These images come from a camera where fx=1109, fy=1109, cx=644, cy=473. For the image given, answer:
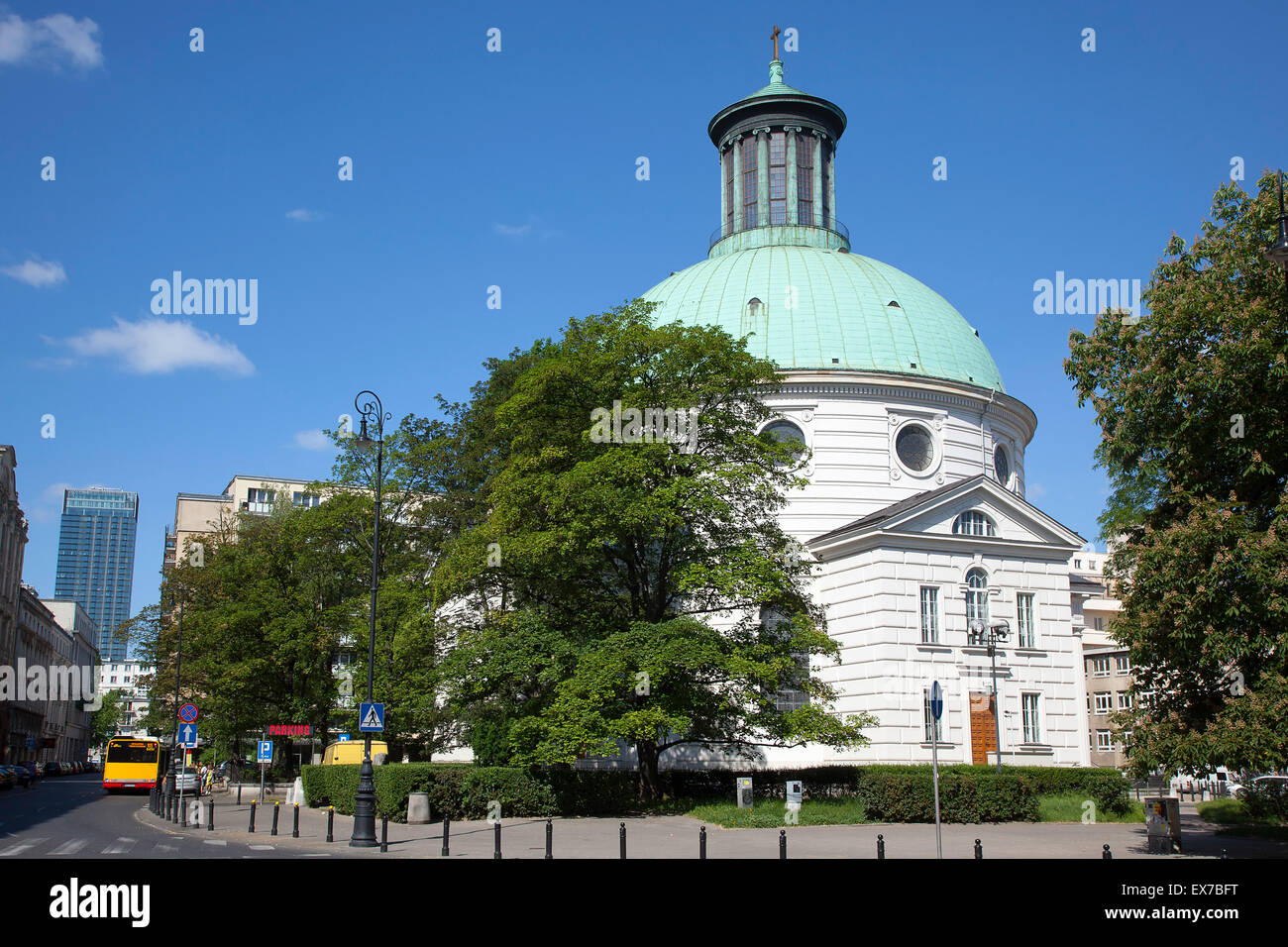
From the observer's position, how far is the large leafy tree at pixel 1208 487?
19.1 meters

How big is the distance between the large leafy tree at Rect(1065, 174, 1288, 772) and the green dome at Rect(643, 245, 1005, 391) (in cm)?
2532

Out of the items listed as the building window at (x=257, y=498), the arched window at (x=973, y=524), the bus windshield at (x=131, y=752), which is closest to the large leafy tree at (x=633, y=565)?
the arched window at (x=973, y=524)

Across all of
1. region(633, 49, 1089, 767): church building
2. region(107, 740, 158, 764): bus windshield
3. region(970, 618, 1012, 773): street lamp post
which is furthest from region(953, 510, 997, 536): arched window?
region(107, 740, 158, 764): bus windshield

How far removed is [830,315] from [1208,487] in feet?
94.2

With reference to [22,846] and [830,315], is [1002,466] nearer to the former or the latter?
[830,315]

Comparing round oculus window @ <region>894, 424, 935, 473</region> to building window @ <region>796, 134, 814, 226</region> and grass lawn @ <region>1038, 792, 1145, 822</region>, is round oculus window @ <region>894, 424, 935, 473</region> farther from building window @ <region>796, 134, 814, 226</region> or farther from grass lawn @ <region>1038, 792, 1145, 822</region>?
grass lawn @ <region>1038, 792, 1145, 822</region>

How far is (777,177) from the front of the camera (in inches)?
2270

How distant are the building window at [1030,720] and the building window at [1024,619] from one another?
2085mm

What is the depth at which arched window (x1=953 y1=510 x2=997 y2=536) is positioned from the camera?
4325cm

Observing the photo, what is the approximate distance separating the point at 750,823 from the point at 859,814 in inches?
159

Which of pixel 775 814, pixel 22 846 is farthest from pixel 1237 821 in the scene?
pixel 22 846

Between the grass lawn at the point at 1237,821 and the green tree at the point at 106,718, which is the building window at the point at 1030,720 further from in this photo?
the green tree at the point at 106,718

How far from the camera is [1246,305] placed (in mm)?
20062
